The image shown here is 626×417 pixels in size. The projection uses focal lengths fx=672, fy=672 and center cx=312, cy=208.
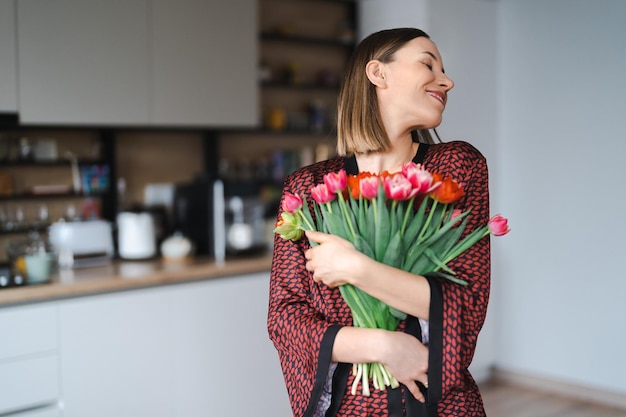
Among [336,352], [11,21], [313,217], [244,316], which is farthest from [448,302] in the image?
[11,21]

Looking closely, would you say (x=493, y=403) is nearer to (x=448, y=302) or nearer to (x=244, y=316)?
(x=244, y=316)

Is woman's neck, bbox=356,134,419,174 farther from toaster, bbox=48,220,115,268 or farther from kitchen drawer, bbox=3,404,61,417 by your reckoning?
toaster, bbox=48,220,115,268

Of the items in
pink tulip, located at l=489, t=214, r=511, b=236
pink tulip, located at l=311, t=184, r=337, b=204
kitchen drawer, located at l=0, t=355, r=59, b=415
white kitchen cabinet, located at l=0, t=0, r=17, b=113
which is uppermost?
white kitchen cabinet, located at l=0, t=0, r=17, b=113

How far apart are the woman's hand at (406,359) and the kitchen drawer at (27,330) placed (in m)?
1.79

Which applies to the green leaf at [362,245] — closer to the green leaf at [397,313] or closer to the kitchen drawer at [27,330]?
the green leaf at [397,313]

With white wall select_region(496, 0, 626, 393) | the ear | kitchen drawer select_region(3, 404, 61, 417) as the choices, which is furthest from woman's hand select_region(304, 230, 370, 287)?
white wall select_region(496, 0, 626, 393)

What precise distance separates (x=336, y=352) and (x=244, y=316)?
76.2 inches

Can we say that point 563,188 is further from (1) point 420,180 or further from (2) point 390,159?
(1) point 420,180

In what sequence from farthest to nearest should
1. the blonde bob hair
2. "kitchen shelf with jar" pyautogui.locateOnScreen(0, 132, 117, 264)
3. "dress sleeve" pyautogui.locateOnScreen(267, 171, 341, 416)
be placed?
"kitchen shelf with jar" pyautogui.locateOnScreen(0, 132, 117, 264) < the blonde bob hair < "dress sleeve" pyautogui.locateOnScreen(267, 171, 341, 416)

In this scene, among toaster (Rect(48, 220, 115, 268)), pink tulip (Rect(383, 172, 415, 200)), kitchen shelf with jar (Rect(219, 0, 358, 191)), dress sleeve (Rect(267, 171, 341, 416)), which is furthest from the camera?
kitchen shelf with jar (Rect(219, 0, 358, 191))

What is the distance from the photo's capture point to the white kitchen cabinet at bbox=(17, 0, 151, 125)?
285 cm

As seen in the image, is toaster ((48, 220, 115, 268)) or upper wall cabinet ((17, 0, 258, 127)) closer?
upper wall cabinet ((17, 0, 258, 127))

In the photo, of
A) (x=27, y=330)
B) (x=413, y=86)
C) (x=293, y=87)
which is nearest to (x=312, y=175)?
(x=413, y=86)

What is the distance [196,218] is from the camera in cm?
339
